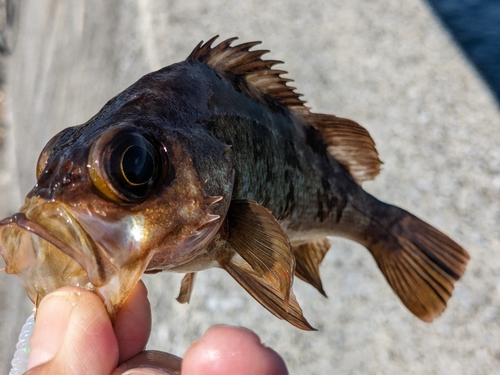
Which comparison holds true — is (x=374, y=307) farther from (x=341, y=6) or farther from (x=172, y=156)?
(x=341, y=6)

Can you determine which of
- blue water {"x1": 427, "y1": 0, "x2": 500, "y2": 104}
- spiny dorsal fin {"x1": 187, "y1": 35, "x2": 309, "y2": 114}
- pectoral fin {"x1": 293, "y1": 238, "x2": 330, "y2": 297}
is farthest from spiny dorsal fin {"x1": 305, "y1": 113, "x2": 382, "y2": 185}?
blue water {"x1": 427, "y1": 0, "x2": 500, "y2": 104}

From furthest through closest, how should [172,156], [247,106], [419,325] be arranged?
[419,325] → [247,106] → [172,156]

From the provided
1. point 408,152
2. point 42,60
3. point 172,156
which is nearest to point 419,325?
point 408,152

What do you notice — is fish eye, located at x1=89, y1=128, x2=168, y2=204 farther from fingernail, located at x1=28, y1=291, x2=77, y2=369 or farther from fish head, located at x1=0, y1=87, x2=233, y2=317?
fingernail, located at x1=28, y1=291, x2=77, y2=369

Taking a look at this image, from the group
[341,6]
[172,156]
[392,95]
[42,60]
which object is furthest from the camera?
[42,60]

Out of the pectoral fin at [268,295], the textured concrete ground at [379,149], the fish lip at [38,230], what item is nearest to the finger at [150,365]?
the pectoral fin at [268,295]

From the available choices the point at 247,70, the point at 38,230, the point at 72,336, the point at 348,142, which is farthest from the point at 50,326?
the point at 348,142

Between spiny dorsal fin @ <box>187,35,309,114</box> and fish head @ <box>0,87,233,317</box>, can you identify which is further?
spiny dorsal fin @ <box>187,35,309,114</box>
